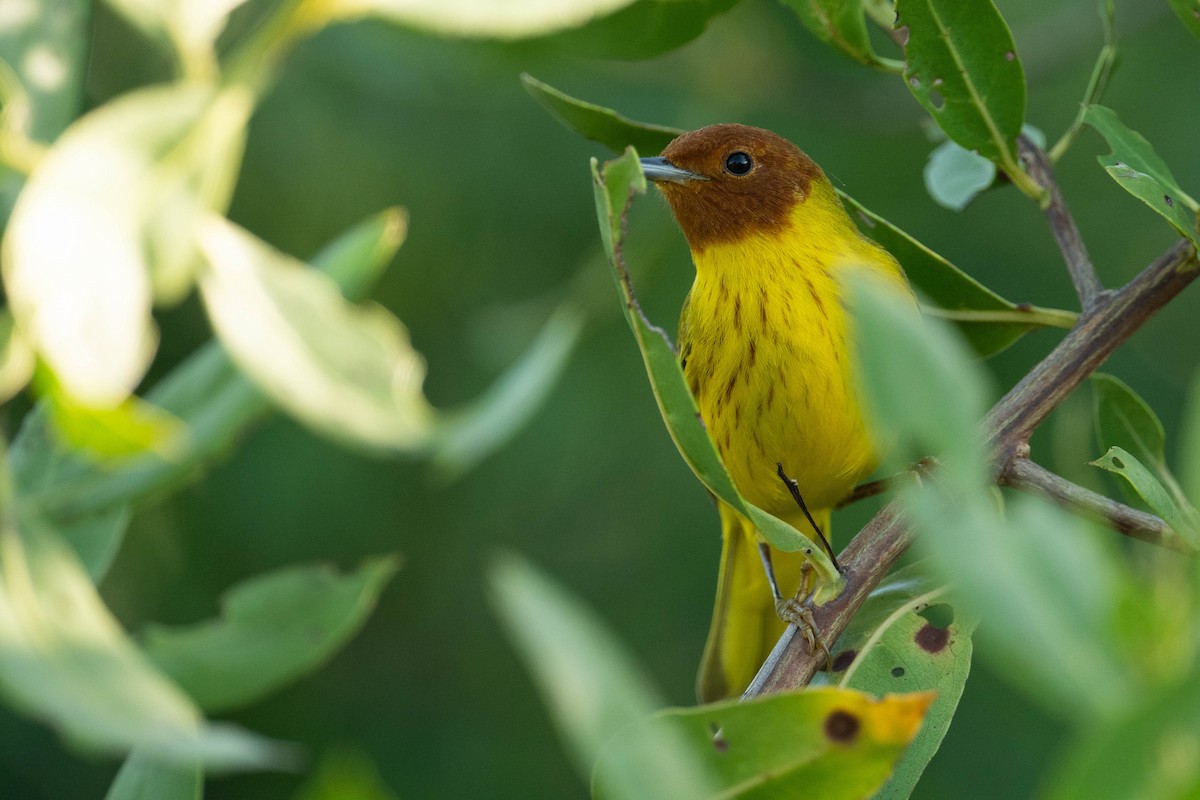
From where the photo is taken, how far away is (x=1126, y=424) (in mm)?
2209

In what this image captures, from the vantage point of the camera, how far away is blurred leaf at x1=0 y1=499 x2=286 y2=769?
81cm

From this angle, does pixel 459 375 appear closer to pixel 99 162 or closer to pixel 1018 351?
pixel 1018 351

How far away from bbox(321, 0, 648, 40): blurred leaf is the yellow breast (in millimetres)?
1767

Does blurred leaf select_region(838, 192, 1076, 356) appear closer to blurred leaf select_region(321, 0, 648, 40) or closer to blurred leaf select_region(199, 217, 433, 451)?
blurred leaf select_region(321, 0, 648, 40)

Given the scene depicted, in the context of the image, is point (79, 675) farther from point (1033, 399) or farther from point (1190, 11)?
point (1190, 11)

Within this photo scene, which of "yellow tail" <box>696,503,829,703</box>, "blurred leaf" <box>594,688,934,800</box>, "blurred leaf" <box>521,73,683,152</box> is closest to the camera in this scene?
"blurred leaf" <box>594,688,934,800</box>

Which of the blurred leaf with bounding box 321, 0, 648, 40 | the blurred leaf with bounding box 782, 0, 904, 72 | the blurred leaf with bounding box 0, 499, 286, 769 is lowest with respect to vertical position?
the blurred leaf with bounding box 0, 499, 286, 769

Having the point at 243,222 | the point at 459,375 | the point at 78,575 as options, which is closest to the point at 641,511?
the point at 459,375

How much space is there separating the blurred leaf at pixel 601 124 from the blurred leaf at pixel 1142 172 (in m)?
0.68

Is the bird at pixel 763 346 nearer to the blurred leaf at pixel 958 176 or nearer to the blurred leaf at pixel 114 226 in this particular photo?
the blurred leaf at pixel 958 176

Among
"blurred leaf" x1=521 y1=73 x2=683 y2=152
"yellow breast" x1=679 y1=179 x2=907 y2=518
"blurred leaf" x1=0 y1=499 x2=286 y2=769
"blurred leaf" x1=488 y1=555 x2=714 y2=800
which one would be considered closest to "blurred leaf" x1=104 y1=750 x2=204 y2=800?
"blurred leaf" x1=0 y1=499 x2=286 y2=769

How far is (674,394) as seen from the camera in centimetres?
131

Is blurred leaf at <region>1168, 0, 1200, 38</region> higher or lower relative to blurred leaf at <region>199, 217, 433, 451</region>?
higher

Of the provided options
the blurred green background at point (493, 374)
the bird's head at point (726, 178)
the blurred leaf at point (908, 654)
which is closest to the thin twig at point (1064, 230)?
the blurred leaf at point (908, 654)
